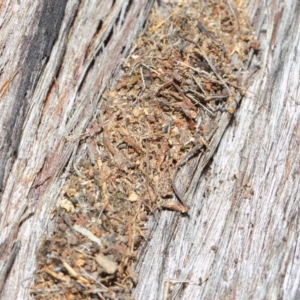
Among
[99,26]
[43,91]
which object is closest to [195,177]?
[43,91]

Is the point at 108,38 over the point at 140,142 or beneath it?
over

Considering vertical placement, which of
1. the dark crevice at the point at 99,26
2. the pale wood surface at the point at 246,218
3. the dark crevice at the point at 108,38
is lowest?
the pale wood surface at the point at 246,218

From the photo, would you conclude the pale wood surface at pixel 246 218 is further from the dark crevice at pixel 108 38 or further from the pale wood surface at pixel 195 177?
the dark crevice at pixel 108 38

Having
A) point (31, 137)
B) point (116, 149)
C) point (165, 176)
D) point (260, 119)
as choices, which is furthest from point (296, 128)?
point (31, 137)

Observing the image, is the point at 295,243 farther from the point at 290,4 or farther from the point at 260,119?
the point at 290,4

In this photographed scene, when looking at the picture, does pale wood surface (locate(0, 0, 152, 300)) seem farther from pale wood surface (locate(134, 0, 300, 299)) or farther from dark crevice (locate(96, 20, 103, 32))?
pale wood surface (locate(134, 0, 300, 299))

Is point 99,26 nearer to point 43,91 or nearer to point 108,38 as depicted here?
point 108,38

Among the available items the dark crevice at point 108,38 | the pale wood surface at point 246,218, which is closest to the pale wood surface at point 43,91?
the dark crevice at point 108,38

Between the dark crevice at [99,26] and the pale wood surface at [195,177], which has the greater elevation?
the dark crevice at [99,26]
